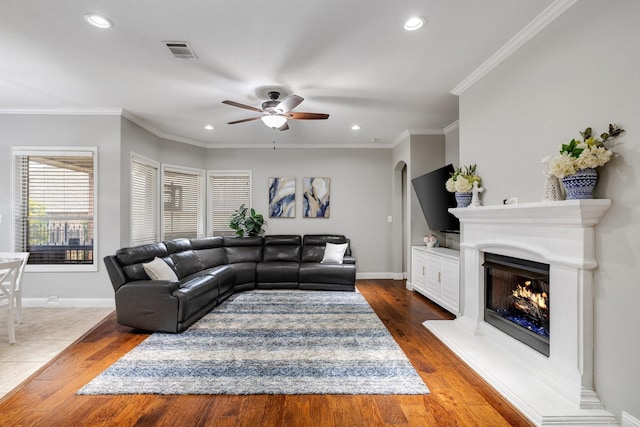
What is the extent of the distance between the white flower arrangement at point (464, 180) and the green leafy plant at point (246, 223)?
148 inches

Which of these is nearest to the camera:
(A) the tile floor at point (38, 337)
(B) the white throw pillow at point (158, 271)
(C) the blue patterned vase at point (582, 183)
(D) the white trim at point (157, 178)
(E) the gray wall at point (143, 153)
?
(C) the blue patterned vase at point (582, 183)

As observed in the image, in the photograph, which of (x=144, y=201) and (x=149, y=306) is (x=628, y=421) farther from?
(x=144, y=201)

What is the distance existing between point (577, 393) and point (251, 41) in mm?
3468

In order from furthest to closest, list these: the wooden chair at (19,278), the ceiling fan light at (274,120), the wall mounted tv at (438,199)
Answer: the wall mounted tv at (438,199) < the ceiling fan light at (274,120) < the wooden chair at (19,278)

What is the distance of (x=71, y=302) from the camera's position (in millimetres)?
4129

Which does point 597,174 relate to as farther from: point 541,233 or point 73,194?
point 73,194

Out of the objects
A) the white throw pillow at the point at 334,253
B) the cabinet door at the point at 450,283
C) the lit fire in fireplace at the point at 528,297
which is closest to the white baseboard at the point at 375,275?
the white throw pillow at the point at 334,253

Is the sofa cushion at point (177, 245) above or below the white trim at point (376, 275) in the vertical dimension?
above

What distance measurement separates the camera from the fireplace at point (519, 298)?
90.5 inches

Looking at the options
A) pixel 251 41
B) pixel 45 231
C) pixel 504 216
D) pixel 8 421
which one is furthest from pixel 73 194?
pixel 504 216

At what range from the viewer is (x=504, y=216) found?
2512mm

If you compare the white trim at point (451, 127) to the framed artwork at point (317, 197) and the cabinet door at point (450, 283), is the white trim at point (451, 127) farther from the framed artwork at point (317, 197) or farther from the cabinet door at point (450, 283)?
the framed artwork at point (317, 197)

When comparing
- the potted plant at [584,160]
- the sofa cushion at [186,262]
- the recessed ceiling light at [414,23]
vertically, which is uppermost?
the recessed ceiling light at [414,23]

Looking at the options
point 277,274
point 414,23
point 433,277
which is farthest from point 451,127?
point 277,274
